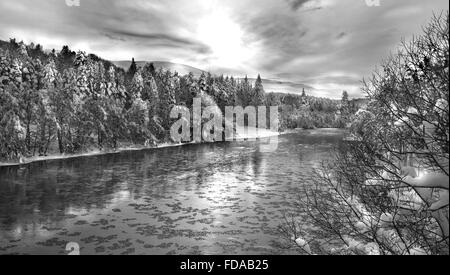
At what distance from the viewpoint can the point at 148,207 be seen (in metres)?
22.1

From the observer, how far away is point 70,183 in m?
29.5

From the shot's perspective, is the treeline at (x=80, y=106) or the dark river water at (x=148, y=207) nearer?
the dark river water at (x=148, y=207)

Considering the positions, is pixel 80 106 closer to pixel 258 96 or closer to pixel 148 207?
pixel 148 207

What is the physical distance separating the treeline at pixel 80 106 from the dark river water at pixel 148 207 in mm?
8413

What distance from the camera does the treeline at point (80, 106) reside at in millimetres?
43450

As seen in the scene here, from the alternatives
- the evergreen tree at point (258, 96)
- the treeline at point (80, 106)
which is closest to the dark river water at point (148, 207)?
the treeline at point (80, 106)

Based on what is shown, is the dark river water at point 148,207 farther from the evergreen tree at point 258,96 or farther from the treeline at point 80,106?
the evergreen tree at point 258,96

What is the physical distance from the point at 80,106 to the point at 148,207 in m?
37.1

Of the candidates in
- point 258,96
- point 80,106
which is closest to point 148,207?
point 80,106

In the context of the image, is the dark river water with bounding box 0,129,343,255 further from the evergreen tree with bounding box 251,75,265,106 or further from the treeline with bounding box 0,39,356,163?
the evergreen tree with bounding box 251,75,265,106

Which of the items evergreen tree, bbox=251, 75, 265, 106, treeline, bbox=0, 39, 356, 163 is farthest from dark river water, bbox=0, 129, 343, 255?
evergreen tree, bbox=251, 75, 265, 106

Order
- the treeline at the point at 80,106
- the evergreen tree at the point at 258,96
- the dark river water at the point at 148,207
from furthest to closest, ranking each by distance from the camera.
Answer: the evergreen tree at the point at 258,96
the treeline at the point at 80,106
the dark river water at the point at 148,207
